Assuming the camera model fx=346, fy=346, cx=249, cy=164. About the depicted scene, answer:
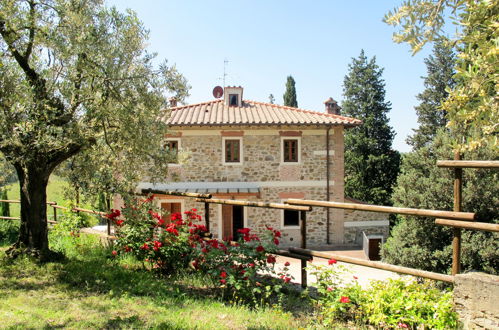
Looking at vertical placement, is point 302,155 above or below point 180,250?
above

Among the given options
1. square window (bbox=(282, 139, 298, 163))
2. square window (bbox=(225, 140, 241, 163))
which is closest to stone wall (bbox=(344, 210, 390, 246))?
square window (bbox=(282, 139, 298, 163))

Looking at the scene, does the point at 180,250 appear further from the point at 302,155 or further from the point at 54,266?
the point at 302,155

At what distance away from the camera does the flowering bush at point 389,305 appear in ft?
11.4

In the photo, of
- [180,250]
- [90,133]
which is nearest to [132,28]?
[90,133]

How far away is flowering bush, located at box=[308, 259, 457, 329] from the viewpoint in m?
3.48

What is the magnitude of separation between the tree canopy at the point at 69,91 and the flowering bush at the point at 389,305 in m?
3.61

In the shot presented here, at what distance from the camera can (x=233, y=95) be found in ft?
53.0

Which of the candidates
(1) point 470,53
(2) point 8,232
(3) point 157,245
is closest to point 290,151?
(3) point 157,245

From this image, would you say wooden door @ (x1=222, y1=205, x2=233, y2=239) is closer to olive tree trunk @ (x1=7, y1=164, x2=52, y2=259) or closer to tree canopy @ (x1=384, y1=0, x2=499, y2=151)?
olive tree trunk @ (x1=7, y1=164, x2=52, y2=259)

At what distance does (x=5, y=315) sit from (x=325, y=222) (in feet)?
40.9

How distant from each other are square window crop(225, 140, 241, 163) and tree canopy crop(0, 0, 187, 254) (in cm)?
848

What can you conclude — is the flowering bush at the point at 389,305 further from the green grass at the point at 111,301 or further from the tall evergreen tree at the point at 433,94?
the tall evergreen tree at the point at 433,94

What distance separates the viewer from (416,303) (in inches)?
140

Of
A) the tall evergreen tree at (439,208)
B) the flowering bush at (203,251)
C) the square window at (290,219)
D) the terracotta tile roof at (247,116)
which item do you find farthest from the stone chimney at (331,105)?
the flowering bush at (203,251)
